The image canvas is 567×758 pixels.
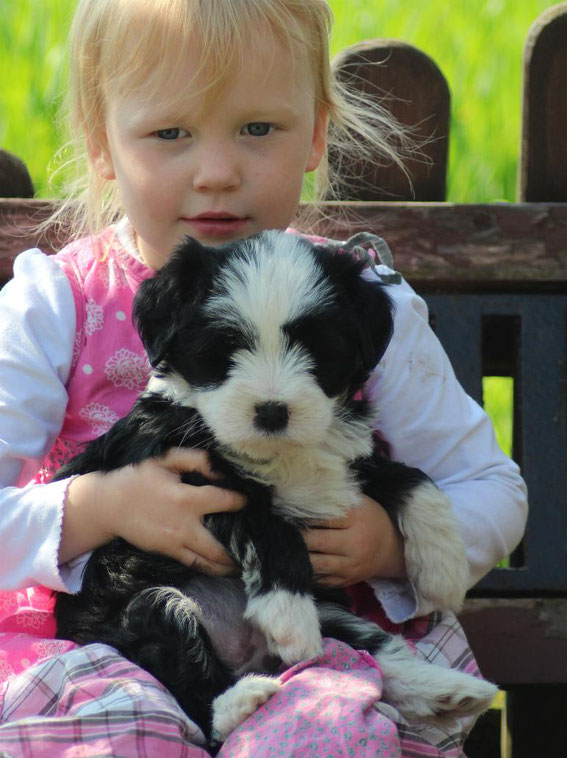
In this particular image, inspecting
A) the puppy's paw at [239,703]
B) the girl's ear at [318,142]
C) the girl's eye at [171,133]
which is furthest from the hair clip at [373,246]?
the puppy's paw at [239,703]

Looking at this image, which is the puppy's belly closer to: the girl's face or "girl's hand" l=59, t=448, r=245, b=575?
"girl's hand" l=59, t=448, r=245, b=575

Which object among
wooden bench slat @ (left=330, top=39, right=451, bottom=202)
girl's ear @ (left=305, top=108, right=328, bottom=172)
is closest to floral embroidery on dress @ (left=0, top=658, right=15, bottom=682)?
girl's ear @ (left=305, top=108, right=328, bottom=172)

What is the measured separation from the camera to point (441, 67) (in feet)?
17.3

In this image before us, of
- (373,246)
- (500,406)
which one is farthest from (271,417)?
(500,406)

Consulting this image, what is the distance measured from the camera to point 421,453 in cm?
312

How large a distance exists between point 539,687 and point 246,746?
176 cm

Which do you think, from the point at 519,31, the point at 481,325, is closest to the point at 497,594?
the point at 481,325

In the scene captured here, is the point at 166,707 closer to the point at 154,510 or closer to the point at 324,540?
the point at 154,510

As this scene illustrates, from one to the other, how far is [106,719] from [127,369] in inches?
45.8

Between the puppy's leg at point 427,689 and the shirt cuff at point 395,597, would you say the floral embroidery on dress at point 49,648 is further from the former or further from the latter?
the shirt cuff at point 395,597

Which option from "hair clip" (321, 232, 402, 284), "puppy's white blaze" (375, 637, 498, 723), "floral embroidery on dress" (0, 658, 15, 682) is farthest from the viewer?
"hair clip" (321, 232, 402, 284)

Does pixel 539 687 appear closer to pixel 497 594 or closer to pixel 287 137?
pixel 497 594

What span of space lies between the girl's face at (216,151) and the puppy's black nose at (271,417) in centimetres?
88

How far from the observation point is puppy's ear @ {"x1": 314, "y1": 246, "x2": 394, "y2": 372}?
2.53 m
